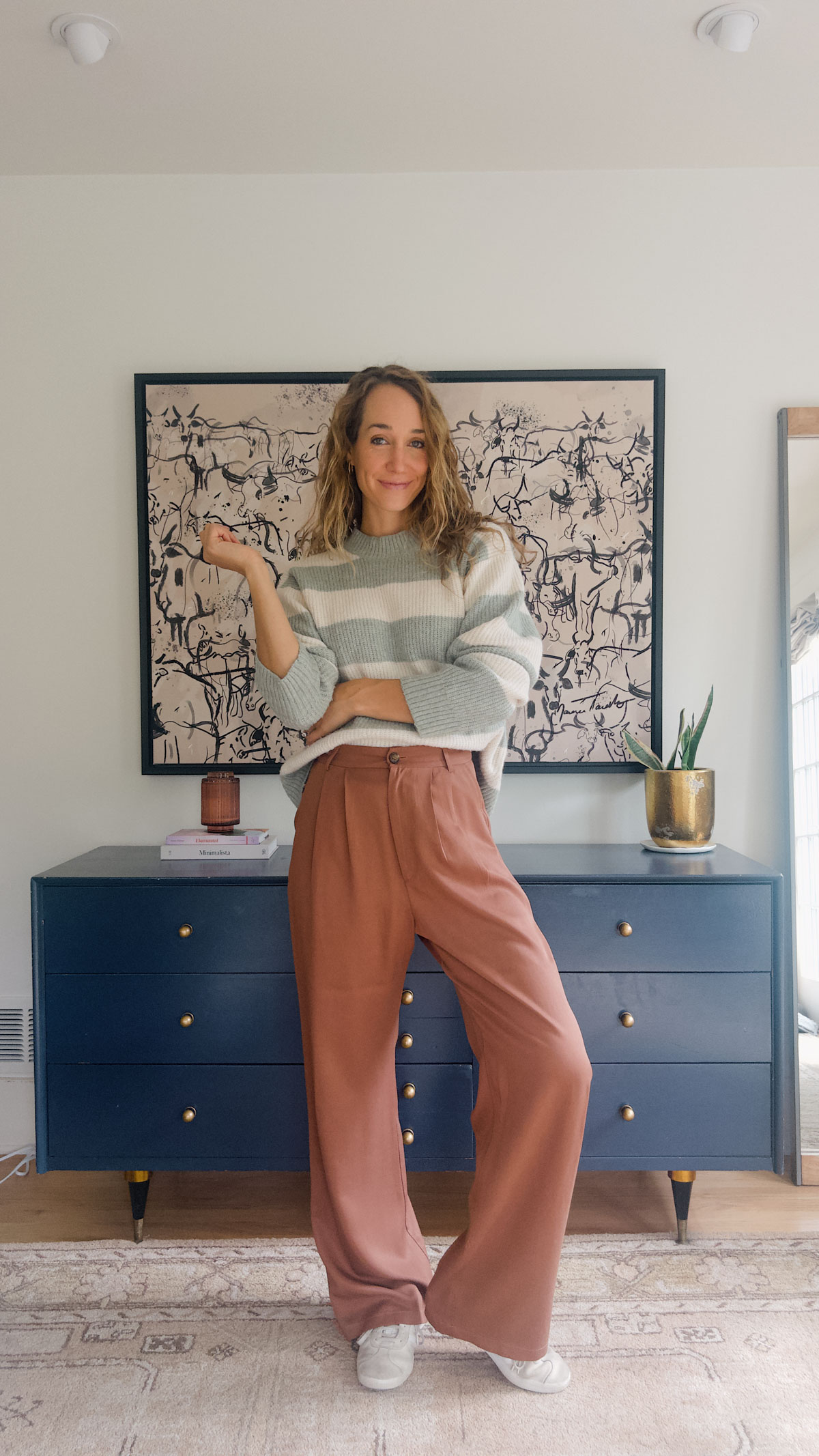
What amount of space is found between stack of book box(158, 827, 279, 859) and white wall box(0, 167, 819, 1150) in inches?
10.2

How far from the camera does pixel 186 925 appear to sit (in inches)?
79.0

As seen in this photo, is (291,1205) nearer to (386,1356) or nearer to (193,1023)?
(193,1023)

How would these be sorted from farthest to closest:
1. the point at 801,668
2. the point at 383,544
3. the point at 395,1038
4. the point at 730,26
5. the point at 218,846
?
1. the point at 801,668
2. the point at 218,846
3. the point at 730,26
4. the point at 383,544
5. the point at 395,1038

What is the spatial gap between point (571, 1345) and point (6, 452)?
243cm

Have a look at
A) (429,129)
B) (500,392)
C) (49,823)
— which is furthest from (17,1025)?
(429,129)

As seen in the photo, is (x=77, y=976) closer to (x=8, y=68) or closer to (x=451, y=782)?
(x=451, y=782)

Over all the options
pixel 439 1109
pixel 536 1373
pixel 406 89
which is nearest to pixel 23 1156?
pixel 439 1109

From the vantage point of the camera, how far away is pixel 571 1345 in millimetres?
1681

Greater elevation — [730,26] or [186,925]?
[730,26]

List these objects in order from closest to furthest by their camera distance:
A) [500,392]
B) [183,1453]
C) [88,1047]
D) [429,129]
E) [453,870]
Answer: [183,1453]
[453,870]
[88,1047]
[429,129]
[500,392]

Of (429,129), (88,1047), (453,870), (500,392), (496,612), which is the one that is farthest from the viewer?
(500,392)

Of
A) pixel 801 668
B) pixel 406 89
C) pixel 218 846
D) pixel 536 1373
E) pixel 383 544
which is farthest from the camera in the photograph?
pixel 801 668

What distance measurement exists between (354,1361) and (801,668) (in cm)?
186

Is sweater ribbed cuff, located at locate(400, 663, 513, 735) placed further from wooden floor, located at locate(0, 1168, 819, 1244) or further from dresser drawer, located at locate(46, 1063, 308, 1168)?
wooden floor, located at locate(0, 1168, 819, 1244)
